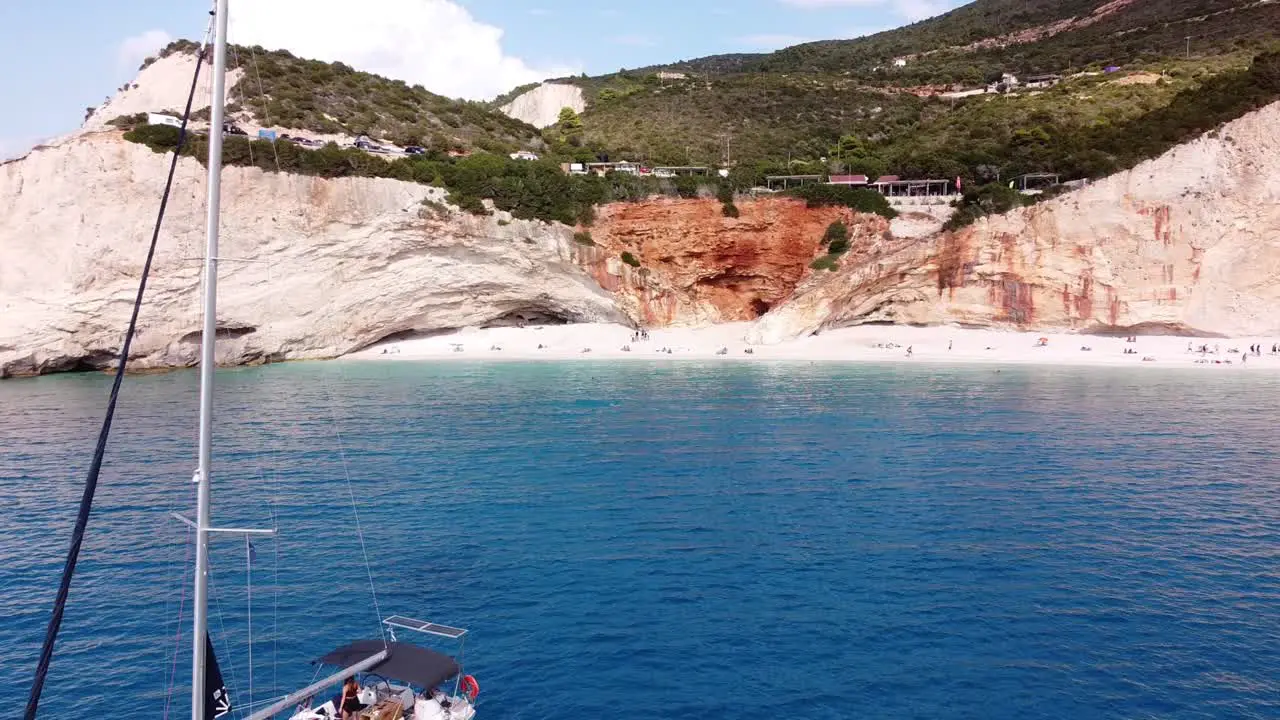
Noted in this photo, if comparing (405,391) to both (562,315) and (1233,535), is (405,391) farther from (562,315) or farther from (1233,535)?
(1233,535)

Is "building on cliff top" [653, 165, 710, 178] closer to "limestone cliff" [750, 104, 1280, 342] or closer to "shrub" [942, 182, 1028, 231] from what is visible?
"limestone cliff" [750, 104, 1280, 342]

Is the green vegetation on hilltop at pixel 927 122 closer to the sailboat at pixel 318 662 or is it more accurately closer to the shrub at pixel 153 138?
the shrub at pixel 153 138

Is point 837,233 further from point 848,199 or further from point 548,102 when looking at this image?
point 548,102

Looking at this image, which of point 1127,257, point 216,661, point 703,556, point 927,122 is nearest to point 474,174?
point 1127,257

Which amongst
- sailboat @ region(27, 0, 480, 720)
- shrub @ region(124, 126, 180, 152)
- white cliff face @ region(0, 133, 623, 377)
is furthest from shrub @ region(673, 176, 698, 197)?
sailboat @ region(27, 0, 480, 720)

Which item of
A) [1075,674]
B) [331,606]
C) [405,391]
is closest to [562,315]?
[405,391]
